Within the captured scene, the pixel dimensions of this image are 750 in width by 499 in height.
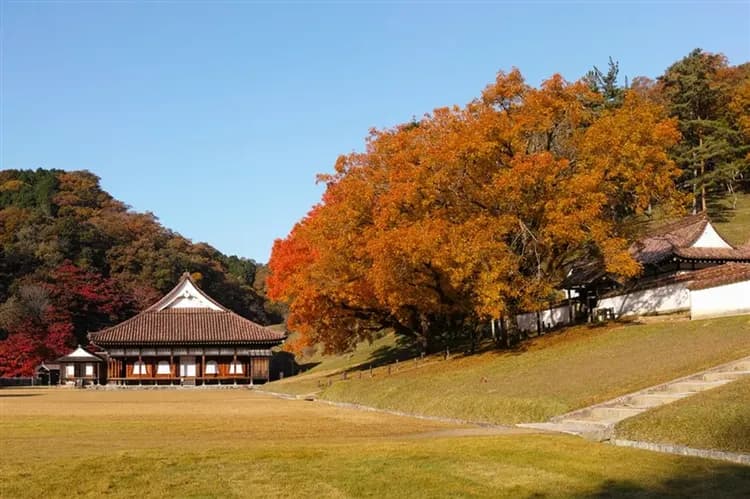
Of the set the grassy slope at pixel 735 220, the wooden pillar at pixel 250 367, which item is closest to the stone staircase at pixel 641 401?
the grassy slope at pixel 735 220

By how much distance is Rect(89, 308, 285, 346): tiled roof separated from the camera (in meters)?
60.8

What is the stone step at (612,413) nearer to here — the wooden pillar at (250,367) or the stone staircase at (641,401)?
the stone staircase at (641,401)

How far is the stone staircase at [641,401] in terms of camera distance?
1512 centimetres

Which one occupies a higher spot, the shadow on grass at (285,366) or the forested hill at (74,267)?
the forested hill at (74,267)

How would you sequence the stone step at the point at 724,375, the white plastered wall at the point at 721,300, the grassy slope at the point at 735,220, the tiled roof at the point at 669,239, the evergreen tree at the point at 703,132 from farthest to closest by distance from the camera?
the evergreen tree at the point at 703,132 < the grassy slope at the point at 735,220 < the tiled roof at the point at 669,239 < the white plastered wall at the point at 721,300 < the stone step at the point at 724,375

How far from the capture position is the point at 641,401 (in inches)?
624

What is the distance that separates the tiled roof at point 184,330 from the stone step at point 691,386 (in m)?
47.5

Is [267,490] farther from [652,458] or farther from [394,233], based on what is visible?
[394,233]

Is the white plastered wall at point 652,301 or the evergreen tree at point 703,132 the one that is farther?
the evergreen tree at point 703,132

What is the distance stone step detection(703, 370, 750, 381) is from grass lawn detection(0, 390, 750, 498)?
15.7 feet

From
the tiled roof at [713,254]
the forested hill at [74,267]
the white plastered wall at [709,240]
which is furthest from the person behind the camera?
the forested hill at [74,267]

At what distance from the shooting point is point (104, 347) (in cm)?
6028

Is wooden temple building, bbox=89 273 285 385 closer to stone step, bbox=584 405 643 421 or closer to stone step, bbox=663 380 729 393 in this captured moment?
stone step, bbox=584 405 643 421

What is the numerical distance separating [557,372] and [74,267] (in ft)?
234
